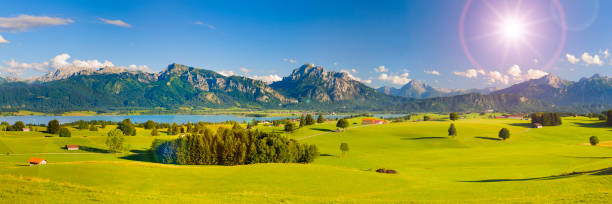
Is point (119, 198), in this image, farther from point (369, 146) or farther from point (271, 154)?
point (369, 146)

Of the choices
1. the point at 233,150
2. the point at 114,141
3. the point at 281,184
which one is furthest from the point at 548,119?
the point at 114,141

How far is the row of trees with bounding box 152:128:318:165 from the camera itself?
7650 cm

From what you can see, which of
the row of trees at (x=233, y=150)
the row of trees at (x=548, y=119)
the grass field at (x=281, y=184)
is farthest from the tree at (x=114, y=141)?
the row of trees at (x=548, y=119)

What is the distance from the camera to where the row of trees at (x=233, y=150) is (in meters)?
76.5

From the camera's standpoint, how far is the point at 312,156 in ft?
291

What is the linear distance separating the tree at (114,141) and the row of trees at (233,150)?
903 inches

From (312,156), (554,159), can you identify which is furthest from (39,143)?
(554,159)

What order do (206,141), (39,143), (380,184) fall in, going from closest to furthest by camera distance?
(380,184) < (206,141) < (39,143)

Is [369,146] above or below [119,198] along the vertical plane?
below

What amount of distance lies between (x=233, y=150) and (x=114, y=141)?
48.7 metres

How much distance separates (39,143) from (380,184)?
115524 mm

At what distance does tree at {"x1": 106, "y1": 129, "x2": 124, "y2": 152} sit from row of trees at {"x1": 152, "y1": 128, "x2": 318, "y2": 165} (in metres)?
22.9

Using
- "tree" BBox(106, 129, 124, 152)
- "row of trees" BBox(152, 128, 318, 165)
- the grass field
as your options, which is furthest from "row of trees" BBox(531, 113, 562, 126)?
"tree" BBox(106, 129, 124, 152)

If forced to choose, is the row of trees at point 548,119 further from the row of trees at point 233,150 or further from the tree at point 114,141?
the tree at point 114,141
